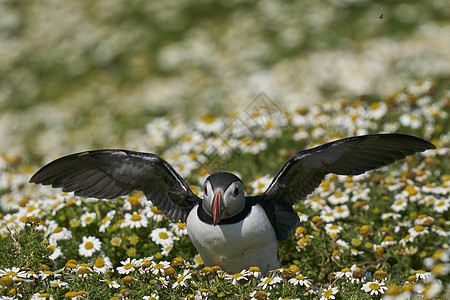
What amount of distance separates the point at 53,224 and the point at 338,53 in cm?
814

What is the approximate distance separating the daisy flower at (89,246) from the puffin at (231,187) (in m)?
0.48

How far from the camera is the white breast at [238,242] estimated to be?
143 inches

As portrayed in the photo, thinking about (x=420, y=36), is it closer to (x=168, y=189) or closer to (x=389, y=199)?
(x=389, y=199)

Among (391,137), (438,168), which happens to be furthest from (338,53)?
(391,137)

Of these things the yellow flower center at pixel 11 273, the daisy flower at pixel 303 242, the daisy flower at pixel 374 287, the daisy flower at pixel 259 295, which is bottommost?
the daisy flower at pixel 374 287

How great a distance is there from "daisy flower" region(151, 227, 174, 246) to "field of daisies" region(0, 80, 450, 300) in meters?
0.02

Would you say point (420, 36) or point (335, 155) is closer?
point (335, 155)

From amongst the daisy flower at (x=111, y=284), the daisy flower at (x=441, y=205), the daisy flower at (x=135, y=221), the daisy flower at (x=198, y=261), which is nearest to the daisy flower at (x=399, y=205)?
the daisy flower at (x=441, y=205)

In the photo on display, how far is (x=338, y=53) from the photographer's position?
11625 millimetres

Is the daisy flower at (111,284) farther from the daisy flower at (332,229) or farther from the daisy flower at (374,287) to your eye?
the daisy flower at (332,229)

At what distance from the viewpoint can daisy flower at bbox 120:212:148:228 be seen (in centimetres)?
455

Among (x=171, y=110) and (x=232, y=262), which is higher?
(x=171, y=110)

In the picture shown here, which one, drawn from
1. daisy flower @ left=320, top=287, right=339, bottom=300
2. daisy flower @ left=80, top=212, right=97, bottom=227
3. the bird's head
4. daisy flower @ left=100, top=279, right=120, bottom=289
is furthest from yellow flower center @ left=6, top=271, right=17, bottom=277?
daisy flower @ left=320, top=287, right=339, bottom=300

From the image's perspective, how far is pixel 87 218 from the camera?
485cm
